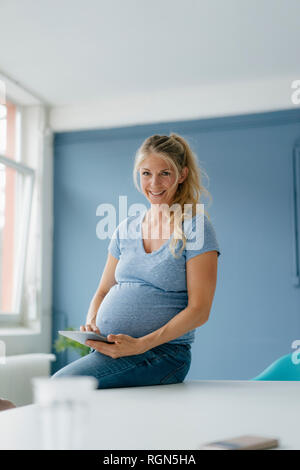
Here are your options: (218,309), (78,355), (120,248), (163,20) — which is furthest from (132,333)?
(78,355)

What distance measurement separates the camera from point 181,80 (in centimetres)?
393

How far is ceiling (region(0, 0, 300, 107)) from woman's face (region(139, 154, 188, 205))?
5.47 ft

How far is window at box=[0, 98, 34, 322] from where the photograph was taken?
13.2ft

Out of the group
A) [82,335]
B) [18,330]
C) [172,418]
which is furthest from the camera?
[18,330]

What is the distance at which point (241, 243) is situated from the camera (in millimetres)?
3869

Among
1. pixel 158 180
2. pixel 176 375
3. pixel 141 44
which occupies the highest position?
pixel 141 44

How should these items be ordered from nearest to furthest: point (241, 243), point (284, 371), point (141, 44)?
point (284, 371) < point (141, 44) < point (241, 243)

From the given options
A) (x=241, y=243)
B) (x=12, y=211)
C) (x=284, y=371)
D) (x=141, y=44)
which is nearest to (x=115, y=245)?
(x=284, y=371)

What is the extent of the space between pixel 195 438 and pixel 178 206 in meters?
0.89

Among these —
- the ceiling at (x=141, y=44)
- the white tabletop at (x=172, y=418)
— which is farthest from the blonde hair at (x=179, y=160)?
the ceiling at (x=141, y=44)

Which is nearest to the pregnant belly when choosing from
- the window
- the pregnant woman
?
the pregnant woman

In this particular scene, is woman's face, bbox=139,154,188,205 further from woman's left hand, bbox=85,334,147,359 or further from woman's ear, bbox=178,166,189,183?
woman's left hand, bbox=85,334,147,359

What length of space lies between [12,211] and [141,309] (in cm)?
299

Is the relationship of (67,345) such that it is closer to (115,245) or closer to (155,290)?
(115,245)
